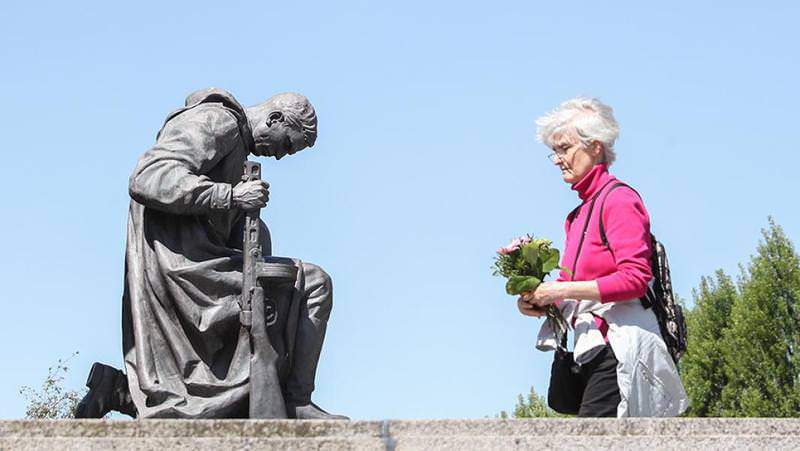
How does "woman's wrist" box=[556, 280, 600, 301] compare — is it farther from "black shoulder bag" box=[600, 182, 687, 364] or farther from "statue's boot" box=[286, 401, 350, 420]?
"statue's boot" box=[286, 401, 350, 420]

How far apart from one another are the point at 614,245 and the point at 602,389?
2.45 feet

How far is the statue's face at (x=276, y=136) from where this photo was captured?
27.1 feet

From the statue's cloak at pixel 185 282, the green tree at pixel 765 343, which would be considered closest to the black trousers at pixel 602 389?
the statue's cloak at pixel 185 282

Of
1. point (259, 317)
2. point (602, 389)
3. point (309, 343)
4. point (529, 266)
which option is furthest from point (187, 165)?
point (602, 389)

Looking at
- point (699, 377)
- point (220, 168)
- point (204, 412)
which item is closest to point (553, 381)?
point (204, 412)

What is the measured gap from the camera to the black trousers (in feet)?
22.3

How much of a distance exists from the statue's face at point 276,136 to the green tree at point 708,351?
16.3 meters

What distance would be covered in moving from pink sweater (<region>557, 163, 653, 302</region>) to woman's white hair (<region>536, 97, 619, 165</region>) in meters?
0.16

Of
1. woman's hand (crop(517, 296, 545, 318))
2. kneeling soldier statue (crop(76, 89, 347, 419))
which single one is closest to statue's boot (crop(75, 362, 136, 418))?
kneeling soldier statue (crop(76, 89, 347, 419))

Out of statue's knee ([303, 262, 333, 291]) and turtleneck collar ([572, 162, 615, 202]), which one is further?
statue's knee ([303, 262, 333, 291])

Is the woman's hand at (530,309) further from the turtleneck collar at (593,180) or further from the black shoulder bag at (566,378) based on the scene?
the turtleneck collar at (593,180)

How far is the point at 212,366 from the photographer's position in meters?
7.60

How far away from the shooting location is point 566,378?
7.09 meters

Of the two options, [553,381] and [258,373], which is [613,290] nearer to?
[553,381]
